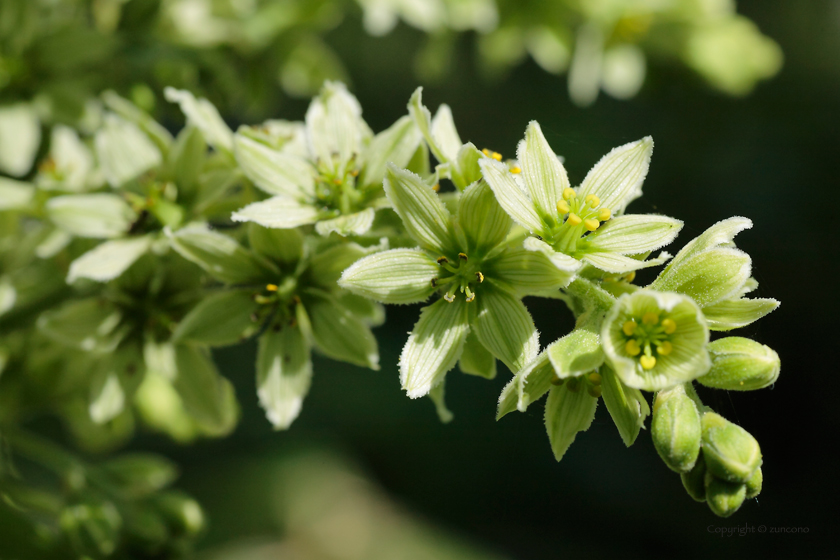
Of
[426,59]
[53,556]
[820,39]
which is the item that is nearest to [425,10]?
[426,59]

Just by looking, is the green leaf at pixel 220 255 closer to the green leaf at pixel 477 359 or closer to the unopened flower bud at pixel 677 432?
the green leaf at pixel 477 359

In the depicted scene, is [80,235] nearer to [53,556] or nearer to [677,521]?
[53,556]

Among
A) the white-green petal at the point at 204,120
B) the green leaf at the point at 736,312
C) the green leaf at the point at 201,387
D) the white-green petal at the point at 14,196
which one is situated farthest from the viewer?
the white-green petal at the point at 14,196

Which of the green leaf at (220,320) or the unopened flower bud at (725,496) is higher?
the unopened flower bud at (725,496)

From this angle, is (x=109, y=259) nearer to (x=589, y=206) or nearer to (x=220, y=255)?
(x=220, y=255)

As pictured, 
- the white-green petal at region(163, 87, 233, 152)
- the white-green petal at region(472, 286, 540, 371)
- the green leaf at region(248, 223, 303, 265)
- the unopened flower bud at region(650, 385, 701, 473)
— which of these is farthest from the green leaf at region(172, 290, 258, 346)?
the unopened flower bud at region(650, 385, 701, 473)

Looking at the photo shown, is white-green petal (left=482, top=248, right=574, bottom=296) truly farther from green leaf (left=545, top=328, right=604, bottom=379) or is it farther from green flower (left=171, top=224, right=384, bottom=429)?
green flower (left=171, top=224, right=384, bottom=429)

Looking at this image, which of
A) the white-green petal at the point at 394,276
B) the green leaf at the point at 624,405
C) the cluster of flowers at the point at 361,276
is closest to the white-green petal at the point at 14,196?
the cluster of flowers at the point at 361,276
